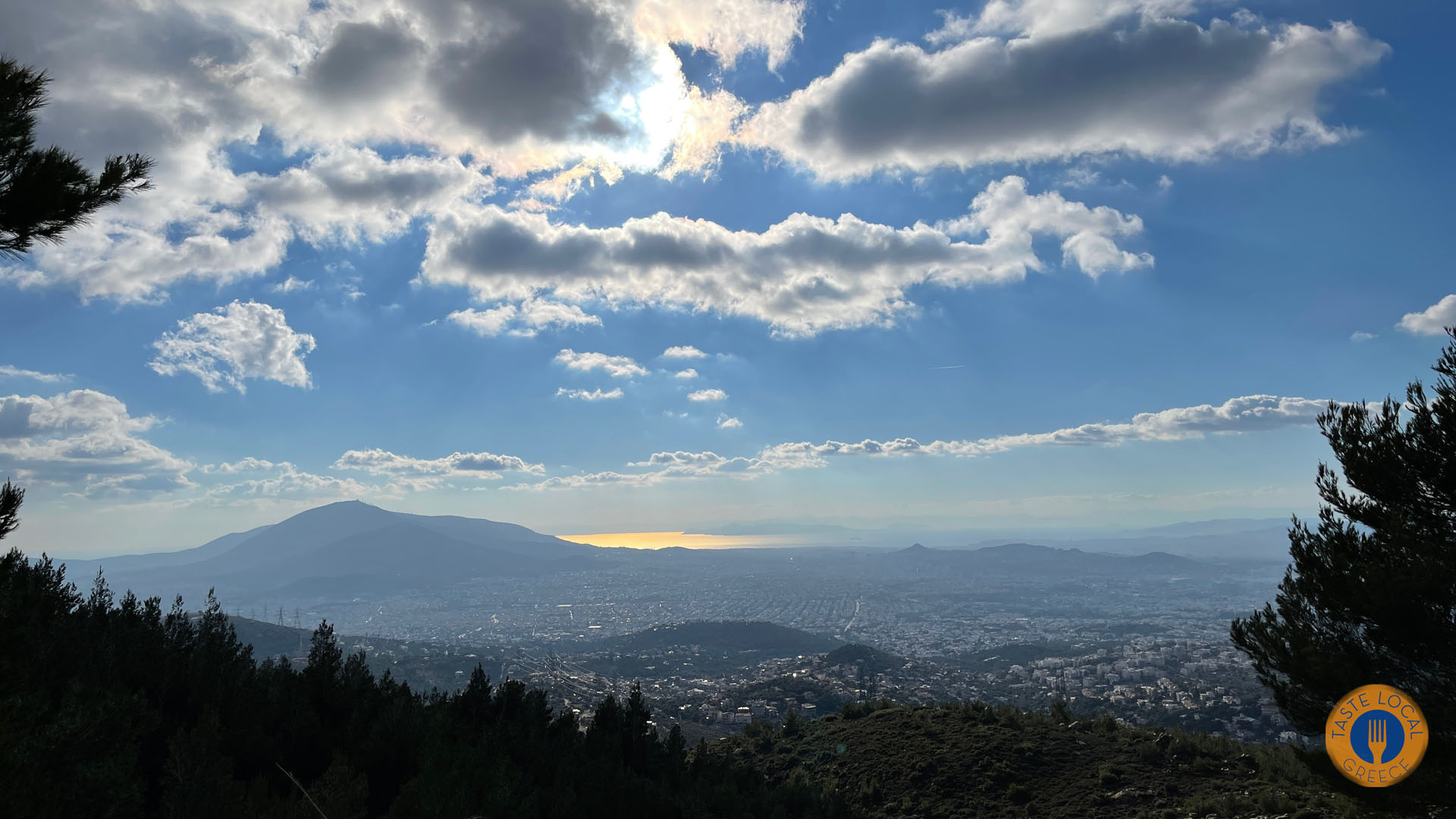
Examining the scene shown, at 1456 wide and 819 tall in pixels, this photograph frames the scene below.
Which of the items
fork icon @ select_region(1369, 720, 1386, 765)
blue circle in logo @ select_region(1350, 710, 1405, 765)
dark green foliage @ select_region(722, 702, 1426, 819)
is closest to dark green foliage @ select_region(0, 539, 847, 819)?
dark green foliage @ select_region(722, 702, 1426, 819)

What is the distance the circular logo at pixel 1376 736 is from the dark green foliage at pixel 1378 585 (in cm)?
22

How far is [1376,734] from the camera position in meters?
11.9

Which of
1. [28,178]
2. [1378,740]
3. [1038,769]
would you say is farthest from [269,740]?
[1038,769]

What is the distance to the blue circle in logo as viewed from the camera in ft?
38.3

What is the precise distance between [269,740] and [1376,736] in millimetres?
23867

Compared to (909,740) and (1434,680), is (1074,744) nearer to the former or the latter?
(909,740)

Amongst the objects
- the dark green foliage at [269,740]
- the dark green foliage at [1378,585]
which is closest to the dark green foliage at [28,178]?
the dark green foliage at [269,740]

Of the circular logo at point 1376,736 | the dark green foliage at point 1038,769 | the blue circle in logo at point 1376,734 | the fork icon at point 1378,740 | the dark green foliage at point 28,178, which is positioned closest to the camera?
the dark green foliage at point 28,178

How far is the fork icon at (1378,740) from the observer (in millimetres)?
11859

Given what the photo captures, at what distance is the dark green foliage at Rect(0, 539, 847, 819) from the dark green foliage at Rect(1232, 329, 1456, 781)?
13738mm

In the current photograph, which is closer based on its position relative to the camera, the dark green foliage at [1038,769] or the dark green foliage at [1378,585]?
the dark green foliage at [1378,585]

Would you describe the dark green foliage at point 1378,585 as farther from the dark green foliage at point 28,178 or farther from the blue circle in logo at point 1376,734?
the dark green foliage at point 28,178

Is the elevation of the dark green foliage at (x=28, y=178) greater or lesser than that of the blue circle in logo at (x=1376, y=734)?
greater

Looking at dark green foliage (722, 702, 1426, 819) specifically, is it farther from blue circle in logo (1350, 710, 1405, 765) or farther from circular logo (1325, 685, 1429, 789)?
blue circle in logo (1350, 710, 1405, 765)
